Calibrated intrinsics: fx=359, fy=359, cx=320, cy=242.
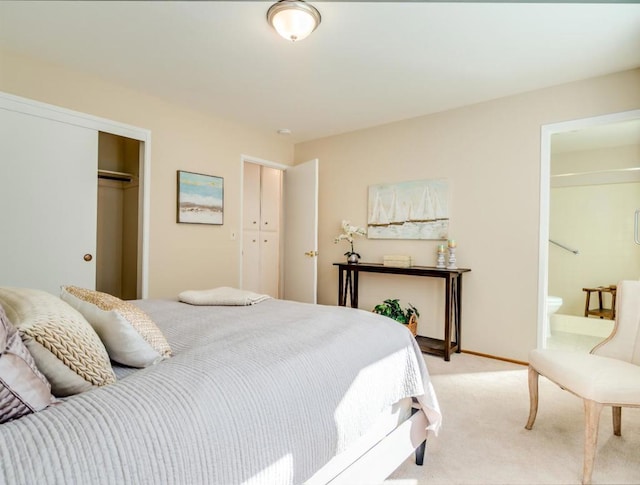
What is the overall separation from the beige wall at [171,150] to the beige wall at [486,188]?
1545 millimetres

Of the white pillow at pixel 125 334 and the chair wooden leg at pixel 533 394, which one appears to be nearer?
the white pillow at pixel 125 334

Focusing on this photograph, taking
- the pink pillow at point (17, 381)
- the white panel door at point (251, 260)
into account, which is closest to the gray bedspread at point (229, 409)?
the pink pillow at point (17, 381)

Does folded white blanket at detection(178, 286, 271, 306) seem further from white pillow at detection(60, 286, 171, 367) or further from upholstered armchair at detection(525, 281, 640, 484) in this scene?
upholstered armchair at detection(525, 281, 640, 484)

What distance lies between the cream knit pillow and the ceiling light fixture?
1.89 metres

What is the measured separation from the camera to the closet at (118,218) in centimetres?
438

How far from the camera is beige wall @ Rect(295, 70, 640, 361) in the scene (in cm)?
315

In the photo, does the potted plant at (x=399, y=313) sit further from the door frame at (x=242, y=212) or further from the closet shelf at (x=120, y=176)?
the closet shelf at (x=120, y=176)

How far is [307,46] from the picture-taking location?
8.11 feet

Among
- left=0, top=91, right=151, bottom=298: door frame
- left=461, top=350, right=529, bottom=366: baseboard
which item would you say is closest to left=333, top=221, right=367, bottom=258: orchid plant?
left=461, top=350, right=529, bottom=366: baseboard

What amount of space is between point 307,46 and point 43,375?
7.84ft

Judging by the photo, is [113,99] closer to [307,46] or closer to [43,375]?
[307,46]

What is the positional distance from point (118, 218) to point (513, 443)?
4.68 m

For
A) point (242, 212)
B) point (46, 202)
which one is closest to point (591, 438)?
point (46, 202)

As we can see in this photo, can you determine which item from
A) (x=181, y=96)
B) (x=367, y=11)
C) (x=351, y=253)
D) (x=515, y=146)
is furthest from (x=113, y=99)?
(x=515, y=146)
